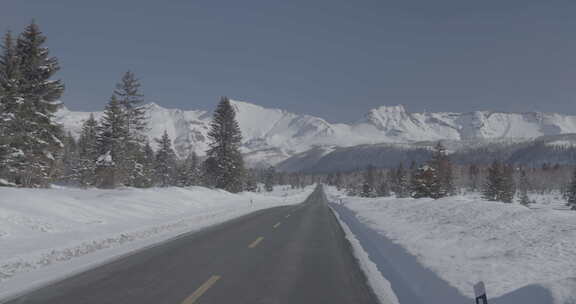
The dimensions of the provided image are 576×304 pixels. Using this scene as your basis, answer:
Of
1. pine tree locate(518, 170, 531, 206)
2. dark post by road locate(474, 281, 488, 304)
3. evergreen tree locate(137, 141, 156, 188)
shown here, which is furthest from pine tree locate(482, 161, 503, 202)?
dark post by road locate(474, 281, 488, 304)

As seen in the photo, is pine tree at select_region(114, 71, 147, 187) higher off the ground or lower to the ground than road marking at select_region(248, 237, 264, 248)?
higher

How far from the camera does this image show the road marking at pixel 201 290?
20.0ft

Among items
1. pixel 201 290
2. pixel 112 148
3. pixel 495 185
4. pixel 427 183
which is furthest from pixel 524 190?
pixel 201 290

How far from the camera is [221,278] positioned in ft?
24.9

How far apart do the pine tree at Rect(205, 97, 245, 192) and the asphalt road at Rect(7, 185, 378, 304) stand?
40.0 meters

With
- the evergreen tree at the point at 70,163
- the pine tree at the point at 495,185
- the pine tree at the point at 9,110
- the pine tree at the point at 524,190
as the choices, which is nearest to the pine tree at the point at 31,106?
the pine tree at the point at 9,110

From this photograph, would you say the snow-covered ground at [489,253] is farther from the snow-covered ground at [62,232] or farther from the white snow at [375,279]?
the snow-covered ground at [62,232]

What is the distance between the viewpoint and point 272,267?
345 inches

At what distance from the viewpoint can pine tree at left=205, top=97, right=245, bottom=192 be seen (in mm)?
51469

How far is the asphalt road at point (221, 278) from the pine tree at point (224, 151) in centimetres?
3997

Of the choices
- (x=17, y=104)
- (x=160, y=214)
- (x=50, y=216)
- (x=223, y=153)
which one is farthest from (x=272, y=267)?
(x=223, y=153)

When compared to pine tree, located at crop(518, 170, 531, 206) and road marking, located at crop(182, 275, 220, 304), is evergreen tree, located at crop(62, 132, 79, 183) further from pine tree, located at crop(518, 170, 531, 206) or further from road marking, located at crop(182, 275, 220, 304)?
pine tree, located at crop(518, 170, 531, 206)

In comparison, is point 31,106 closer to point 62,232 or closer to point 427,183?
point 62,232

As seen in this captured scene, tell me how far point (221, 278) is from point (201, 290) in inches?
36.9
